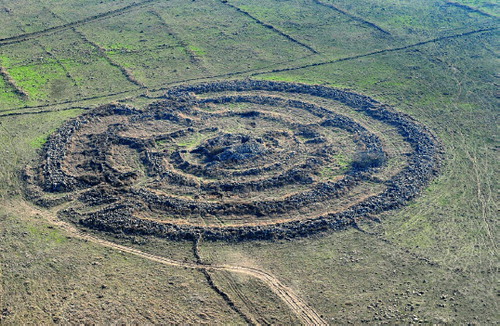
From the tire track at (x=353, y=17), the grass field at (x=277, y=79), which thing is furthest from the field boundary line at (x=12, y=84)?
the tire track at (x=353, y=17)

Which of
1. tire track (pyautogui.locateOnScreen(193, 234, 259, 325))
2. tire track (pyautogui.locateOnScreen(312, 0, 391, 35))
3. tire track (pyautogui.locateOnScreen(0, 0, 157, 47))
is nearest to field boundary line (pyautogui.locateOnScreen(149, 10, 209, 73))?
tire track (pyautogui.locateOnScreen(0, 0, 157, 47))

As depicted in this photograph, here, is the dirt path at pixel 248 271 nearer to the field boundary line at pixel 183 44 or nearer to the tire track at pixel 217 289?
the tire track at pixel 217 289

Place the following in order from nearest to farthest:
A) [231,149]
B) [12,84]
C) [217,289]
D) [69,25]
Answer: [217,289] → [231,149] → [12,84] → [69,25]

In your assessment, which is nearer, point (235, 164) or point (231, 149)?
point (235, 164)

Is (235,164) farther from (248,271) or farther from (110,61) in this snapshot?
(110,61)

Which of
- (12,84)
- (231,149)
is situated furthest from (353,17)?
(12,84)

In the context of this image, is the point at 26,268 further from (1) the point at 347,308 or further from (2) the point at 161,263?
(1) the point at 347,308
